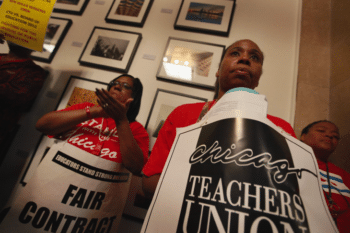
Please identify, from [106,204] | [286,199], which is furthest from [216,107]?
[106,204]

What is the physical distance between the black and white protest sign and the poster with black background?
19.2 inches

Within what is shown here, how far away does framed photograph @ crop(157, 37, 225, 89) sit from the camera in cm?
118

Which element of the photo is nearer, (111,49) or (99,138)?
(99,138)

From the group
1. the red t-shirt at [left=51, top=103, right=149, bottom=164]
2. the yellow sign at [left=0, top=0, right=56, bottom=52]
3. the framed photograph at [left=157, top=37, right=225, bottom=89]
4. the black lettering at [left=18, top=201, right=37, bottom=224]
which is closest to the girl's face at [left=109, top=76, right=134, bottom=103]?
the red t-shirt at [left=51, top=103, right=149, bottom=164]

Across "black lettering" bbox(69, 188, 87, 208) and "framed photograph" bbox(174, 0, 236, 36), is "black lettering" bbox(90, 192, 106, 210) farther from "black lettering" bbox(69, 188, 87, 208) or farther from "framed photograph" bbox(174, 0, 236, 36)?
"framed photograph" bbox(174, 0, 236, 36)

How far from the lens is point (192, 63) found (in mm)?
1219

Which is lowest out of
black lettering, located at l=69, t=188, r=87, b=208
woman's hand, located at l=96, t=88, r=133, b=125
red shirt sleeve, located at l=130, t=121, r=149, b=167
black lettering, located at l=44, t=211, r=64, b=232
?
black lettering, located at l=44, t=211, r=64, b=232

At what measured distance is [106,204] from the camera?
0.64 metres

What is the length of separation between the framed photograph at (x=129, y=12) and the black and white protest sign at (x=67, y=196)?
1.37 meters

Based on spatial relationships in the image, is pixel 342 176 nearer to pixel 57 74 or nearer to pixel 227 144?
pixel 227 144

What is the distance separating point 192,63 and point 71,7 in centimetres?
160

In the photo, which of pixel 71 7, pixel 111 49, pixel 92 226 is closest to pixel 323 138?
pixel 92 226

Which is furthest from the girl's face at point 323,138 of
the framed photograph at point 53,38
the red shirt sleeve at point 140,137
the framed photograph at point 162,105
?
the framed photograph at point 53,38

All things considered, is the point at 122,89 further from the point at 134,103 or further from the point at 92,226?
the point at 92,226
